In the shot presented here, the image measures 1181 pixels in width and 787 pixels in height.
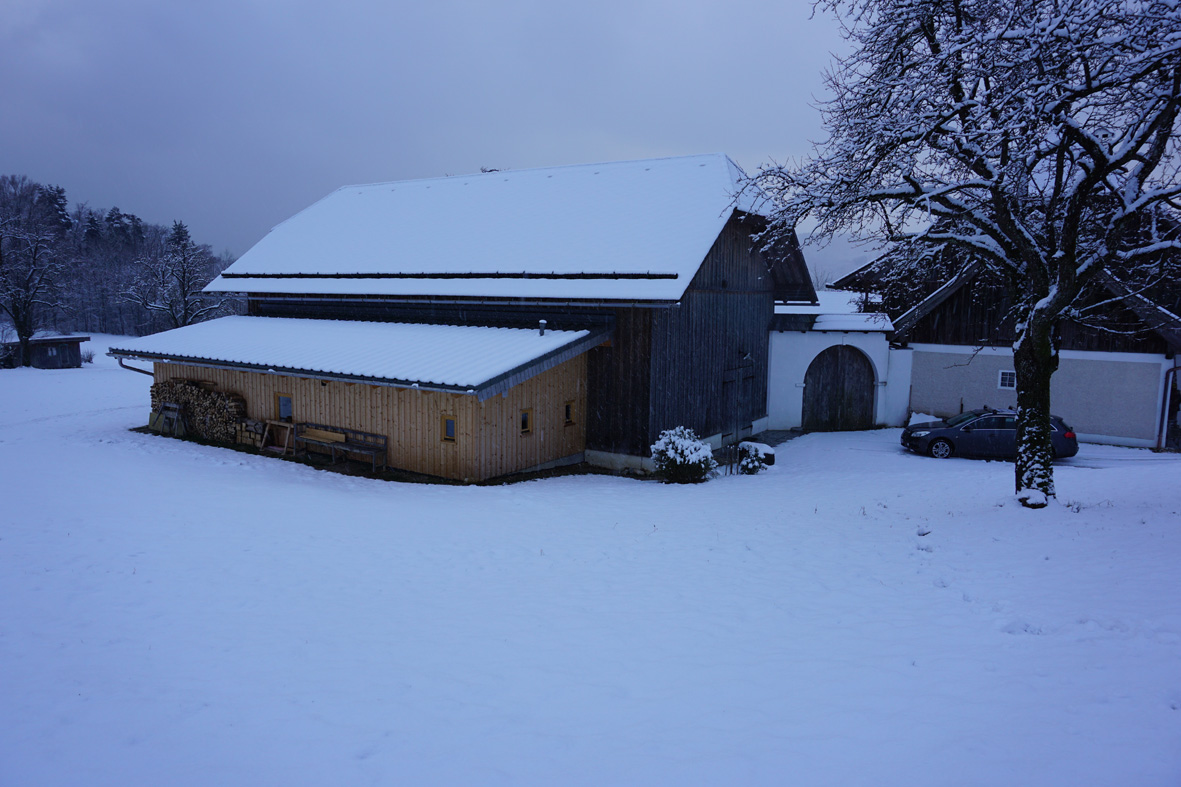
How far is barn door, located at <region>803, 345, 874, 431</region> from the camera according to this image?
72.5 feet

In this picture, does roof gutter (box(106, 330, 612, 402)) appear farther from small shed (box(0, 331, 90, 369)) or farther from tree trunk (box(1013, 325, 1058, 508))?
small shed (box(0, 331, 90, 369))

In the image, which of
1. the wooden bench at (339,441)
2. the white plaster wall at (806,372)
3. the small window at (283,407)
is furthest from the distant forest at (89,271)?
the white plaster wall at (806,372)

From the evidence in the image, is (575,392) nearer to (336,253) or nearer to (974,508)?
(974,508)

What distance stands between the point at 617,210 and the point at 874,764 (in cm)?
1603

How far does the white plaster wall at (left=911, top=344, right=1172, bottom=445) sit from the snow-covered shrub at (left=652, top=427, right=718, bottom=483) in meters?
8.56

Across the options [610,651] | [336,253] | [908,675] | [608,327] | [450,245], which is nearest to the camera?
[908,675]

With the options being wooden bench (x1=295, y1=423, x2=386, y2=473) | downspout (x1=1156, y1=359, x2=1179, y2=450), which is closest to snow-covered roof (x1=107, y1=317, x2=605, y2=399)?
wooden bench (x1=295, y1=423, x2=386, y2=473)

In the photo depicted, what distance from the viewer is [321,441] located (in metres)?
16.3

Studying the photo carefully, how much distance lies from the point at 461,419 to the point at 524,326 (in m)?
3.62

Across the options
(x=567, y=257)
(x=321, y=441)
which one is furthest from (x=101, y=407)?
(x=567, y=257)

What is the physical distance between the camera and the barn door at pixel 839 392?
2209 cm

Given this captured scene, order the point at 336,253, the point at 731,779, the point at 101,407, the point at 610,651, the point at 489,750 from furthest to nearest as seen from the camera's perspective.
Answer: the point at 101,407 → the point at 336,253 → the point at 610,651 → the point at 489,750 → the point at 731,779

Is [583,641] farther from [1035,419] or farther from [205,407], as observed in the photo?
[205,407]

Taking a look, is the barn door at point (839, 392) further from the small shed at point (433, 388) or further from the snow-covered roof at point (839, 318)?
the small shed at point (433, 388)
